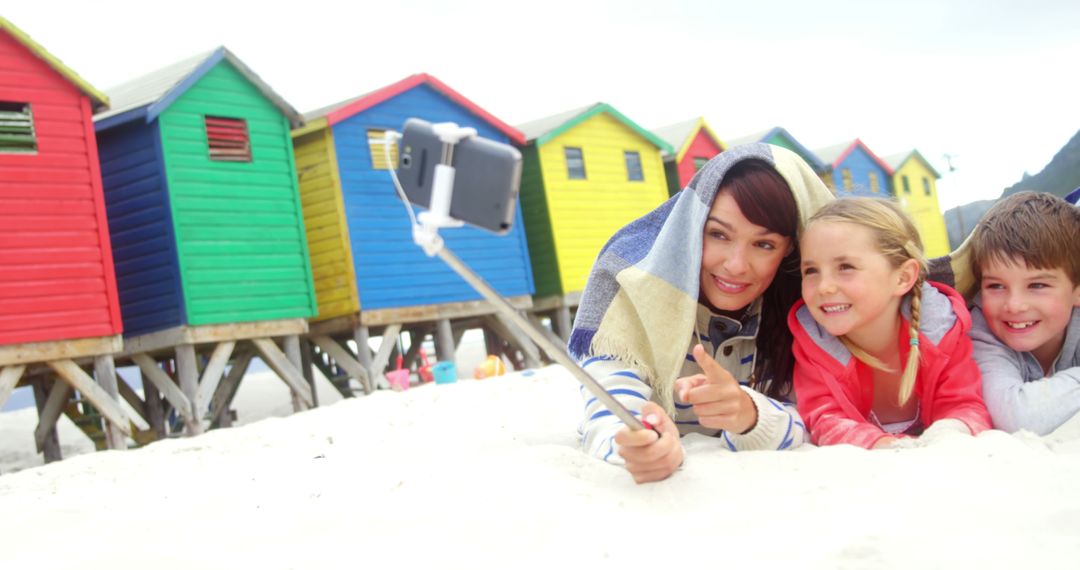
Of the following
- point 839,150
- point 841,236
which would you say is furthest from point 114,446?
point 839,150

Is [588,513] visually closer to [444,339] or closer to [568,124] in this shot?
[444,339]

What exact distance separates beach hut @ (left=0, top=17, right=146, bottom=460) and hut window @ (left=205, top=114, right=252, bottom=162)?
138 centimetres

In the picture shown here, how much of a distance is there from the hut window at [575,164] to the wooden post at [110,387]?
765 cm

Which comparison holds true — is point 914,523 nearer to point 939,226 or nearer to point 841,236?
point 841,236

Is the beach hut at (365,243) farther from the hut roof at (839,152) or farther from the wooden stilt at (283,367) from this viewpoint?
the hut roof at (839,152)

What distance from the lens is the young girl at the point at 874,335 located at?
9.08 feet

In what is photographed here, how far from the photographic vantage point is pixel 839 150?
830 inches

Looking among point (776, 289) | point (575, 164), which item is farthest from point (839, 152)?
point (776, 289)

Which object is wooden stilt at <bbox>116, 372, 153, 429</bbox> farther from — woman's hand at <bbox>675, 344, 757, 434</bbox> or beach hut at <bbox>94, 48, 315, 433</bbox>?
woman's hand at <bbox>675, 344, 757, 434</bbox>

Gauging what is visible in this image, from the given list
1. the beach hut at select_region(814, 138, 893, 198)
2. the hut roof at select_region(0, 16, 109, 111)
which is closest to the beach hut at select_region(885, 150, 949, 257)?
the beach hut at select_region(814, 138, 893, 198)

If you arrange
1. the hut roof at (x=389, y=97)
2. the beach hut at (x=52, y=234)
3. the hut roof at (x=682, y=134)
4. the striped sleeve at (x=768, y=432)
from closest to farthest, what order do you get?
the striped sleeve at (x=768, y=432), the beach hut at (x=52, y=234), the hut roof at (x=389, y=97), the hut roof at (x=682, y=134)

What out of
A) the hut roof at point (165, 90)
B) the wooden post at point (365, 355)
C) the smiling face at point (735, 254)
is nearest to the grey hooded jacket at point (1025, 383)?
the smiling face at point (735, 254)

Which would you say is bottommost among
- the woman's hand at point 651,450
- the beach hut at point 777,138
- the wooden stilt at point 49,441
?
the wooden stilt at point 49,441

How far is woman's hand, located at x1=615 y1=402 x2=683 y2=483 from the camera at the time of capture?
2.23 m
